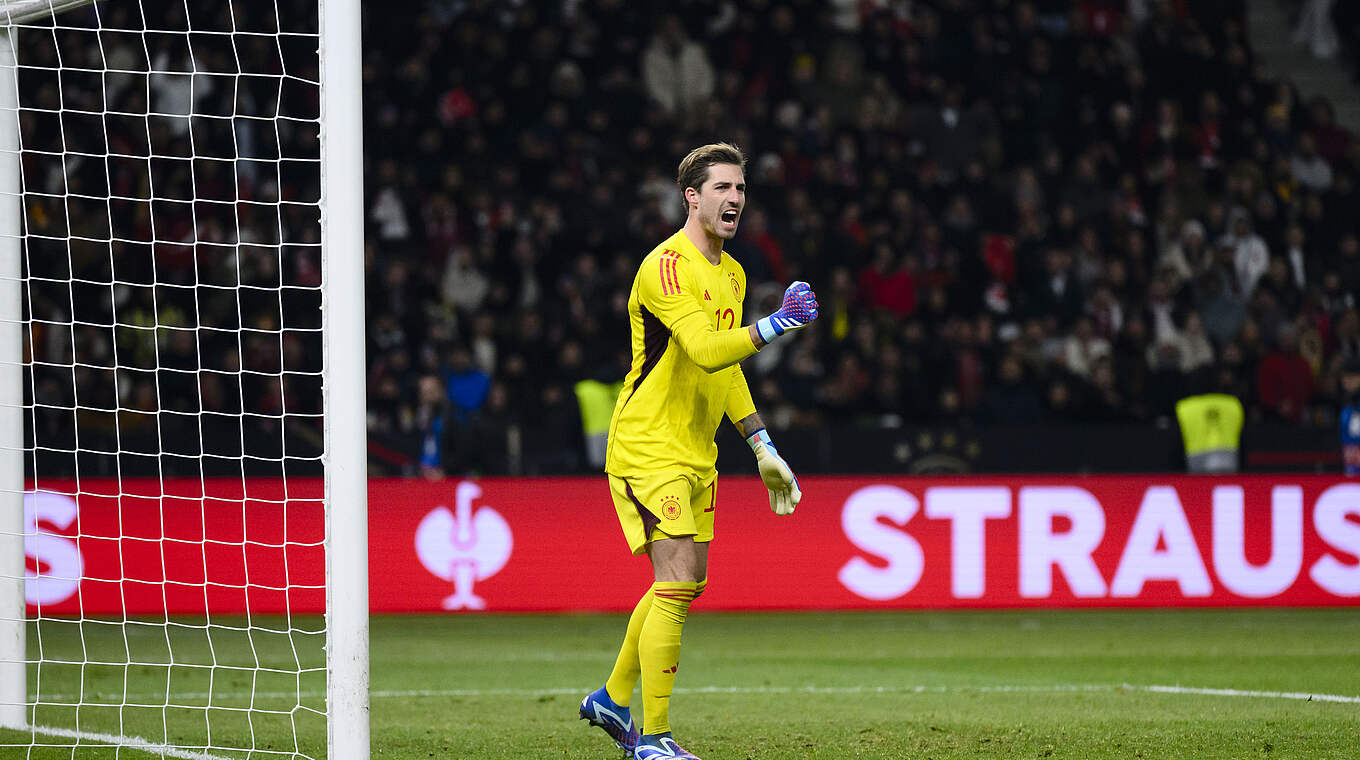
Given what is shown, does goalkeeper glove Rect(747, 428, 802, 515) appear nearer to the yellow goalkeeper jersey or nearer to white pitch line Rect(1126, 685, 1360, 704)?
the yellow goalkeeper jersey

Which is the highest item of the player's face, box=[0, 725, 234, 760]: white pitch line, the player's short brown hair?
the player's short brown hair

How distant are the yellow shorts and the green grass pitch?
87 centimetres

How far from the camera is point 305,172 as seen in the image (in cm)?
1511

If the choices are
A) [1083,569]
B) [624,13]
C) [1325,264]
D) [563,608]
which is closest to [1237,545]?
[1083,569]

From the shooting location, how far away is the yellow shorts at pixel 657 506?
530cm

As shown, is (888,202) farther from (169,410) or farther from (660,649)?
(660,649)

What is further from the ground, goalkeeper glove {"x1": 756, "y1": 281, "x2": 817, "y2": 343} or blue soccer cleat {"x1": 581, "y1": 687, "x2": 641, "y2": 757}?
goalkeeper glove {"x1": 756, "y1": 281, "x2": 817, "y2": 343}

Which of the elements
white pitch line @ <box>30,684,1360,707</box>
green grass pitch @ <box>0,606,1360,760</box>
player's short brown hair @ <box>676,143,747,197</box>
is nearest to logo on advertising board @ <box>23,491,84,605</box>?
green grass pitch @ <box>0,606,1360,760</box>

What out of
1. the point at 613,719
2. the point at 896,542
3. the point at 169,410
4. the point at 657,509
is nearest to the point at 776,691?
the point at 613,719

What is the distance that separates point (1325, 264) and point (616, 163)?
7.09m

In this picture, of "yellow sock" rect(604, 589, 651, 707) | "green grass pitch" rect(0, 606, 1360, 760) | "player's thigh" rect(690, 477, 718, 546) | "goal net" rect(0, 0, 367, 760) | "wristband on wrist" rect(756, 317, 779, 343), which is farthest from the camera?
"green grass pitch" rect(0, 606, 1360, 760)

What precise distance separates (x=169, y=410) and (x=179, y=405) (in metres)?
1.73

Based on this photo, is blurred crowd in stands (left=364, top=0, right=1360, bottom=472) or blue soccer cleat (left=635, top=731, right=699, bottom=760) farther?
blurred crowd in stands (left=364, top=0, right=1360, bottom=472)

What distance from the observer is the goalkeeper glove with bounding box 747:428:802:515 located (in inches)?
216
